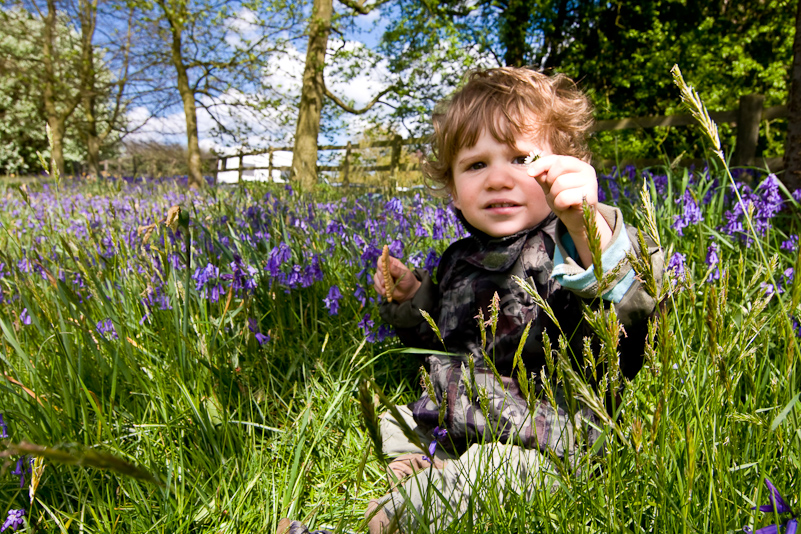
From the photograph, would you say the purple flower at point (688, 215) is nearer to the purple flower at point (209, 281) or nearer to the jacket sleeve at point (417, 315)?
the jacket sleeve at point (417, 315)

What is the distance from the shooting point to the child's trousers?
1.09m

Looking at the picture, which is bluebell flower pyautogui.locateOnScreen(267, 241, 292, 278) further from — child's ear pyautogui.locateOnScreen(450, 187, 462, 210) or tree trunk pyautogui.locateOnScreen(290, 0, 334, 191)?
tree trunk pyautogui.locateOnScreen(290, 0, 334, 191)

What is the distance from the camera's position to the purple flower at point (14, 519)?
4.24 ft

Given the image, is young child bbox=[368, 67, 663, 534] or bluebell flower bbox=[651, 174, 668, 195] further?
bluebell flower bbox=[651, 174, 668, 195]

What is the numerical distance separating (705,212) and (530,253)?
1834 millimetres

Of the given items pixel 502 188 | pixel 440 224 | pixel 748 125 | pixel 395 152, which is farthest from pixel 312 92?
pixel 502 188

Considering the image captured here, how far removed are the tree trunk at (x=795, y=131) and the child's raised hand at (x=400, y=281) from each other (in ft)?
9.20

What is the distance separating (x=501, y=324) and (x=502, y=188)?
46 cm

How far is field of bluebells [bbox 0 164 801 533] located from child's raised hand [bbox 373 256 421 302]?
0.15m

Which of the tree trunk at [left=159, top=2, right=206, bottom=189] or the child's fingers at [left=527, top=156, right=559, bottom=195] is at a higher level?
the tree trunk at [left=159, top=2, right=206, bottom=189]

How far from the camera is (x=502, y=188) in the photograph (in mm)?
1756

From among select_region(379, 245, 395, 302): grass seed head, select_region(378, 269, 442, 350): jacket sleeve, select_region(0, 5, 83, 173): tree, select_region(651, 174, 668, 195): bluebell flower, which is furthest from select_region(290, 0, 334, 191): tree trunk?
select_region(379, 245, 395, 302): grass seed head

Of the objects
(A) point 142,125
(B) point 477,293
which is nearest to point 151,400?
(B) point 477,293

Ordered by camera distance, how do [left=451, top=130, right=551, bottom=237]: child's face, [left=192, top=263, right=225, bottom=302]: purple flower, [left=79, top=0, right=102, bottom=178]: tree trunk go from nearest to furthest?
[left=451, top=130, right=551, bottom=237]: child's face → [left=192, top=263, right=225, bottom=302]: purple flower → [left=79, top=0, right=102, bottom=178]: tree trunk
